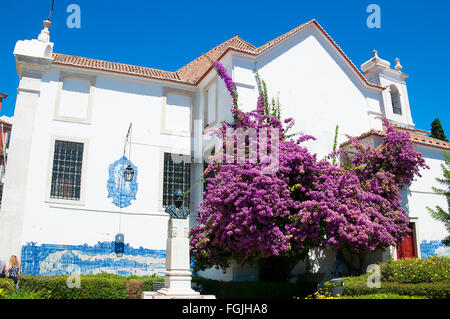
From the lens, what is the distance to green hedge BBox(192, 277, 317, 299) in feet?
40.1

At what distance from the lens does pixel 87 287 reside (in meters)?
12.5

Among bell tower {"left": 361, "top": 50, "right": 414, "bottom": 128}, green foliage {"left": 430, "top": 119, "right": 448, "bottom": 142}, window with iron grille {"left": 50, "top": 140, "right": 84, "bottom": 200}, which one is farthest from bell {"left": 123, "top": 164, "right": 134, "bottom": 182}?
green foliage {"left": 430, "top": 119, "right": 448, "bottom": 142}

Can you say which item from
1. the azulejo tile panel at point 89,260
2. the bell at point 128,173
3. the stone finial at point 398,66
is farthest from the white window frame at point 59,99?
the stone finial at point 398,66

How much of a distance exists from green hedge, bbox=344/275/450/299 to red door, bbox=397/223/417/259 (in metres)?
4.28

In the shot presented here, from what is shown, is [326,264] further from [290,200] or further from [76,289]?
[76,289]

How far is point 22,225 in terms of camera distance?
13.7 meters

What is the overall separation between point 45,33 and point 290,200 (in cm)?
1201

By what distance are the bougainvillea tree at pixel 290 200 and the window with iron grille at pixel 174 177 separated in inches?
135

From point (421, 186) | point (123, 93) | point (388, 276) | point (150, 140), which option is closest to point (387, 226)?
point (388, 276)

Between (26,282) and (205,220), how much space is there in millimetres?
5858

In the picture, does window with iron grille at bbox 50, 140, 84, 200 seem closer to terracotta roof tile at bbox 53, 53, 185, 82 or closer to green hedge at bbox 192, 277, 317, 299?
terracotta roof tile at bbox 53, 53, 185, 82

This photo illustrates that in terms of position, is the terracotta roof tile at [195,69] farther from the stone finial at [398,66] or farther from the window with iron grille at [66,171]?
the stone finial at [398,66]

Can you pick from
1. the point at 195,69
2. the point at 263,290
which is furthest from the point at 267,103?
the point at 195,69
